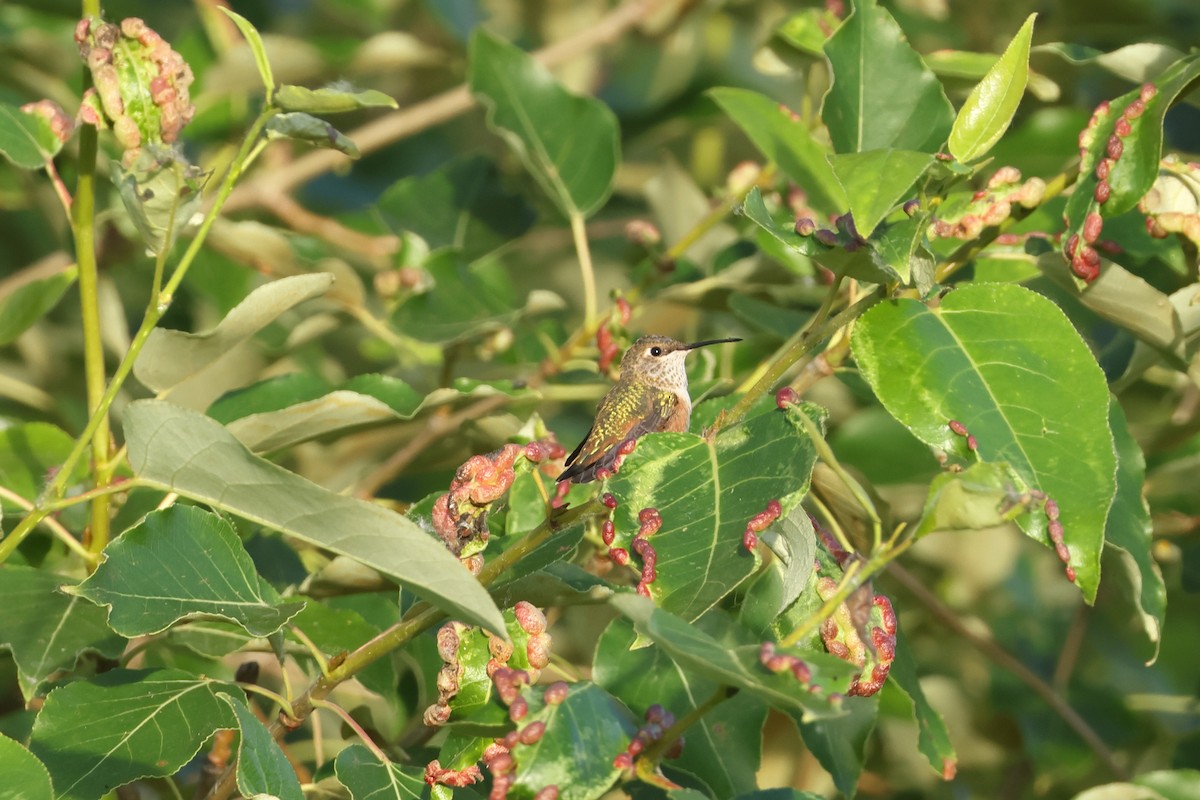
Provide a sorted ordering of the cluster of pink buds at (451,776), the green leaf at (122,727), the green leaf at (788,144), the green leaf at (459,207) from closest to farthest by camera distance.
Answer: the cluster of pink buds at (451,776), the green leaf at (122,727), the green leaf at (788,144), the green leaf at (459,207)

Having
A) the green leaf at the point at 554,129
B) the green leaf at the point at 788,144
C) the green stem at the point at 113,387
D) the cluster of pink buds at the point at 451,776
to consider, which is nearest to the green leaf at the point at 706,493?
the cluster of pink buds at the point at 451,776

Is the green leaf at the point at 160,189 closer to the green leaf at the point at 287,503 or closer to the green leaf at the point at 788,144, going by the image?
the green leaf at the point at 287,503

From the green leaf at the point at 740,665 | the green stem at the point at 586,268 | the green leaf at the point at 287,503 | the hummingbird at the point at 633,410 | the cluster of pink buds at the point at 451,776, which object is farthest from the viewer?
the green stem at the point at 586,268

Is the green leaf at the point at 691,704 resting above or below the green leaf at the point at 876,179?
below

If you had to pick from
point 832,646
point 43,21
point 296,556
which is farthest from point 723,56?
point 832,646

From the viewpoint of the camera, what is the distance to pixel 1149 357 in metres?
2.33

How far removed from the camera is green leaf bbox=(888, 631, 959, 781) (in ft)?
7.21

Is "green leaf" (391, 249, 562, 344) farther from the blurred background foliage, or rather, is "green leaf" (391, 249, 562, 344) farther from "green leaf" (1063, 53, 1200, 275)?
"green leaf" (1063, 53, 1200, 275)

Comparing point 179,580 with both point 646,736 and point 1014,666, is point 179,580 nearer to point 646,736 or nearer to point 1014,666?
point 646,736

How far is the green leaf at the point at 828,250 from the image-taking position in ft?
5.49

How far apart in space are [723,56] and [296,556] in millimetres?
4022

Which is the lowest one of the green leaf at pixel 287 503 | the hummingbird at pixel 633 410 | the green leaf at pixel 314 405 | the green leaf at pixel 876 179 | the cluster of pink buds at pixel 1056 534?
the hummingbird at pixel 633 410

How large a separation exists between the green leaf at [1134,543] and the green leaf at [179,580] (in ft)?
3.77

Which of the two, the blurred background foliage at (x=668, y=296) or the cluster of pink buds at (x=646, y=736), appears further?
the blurred background foliage at (x=668, y=296)
